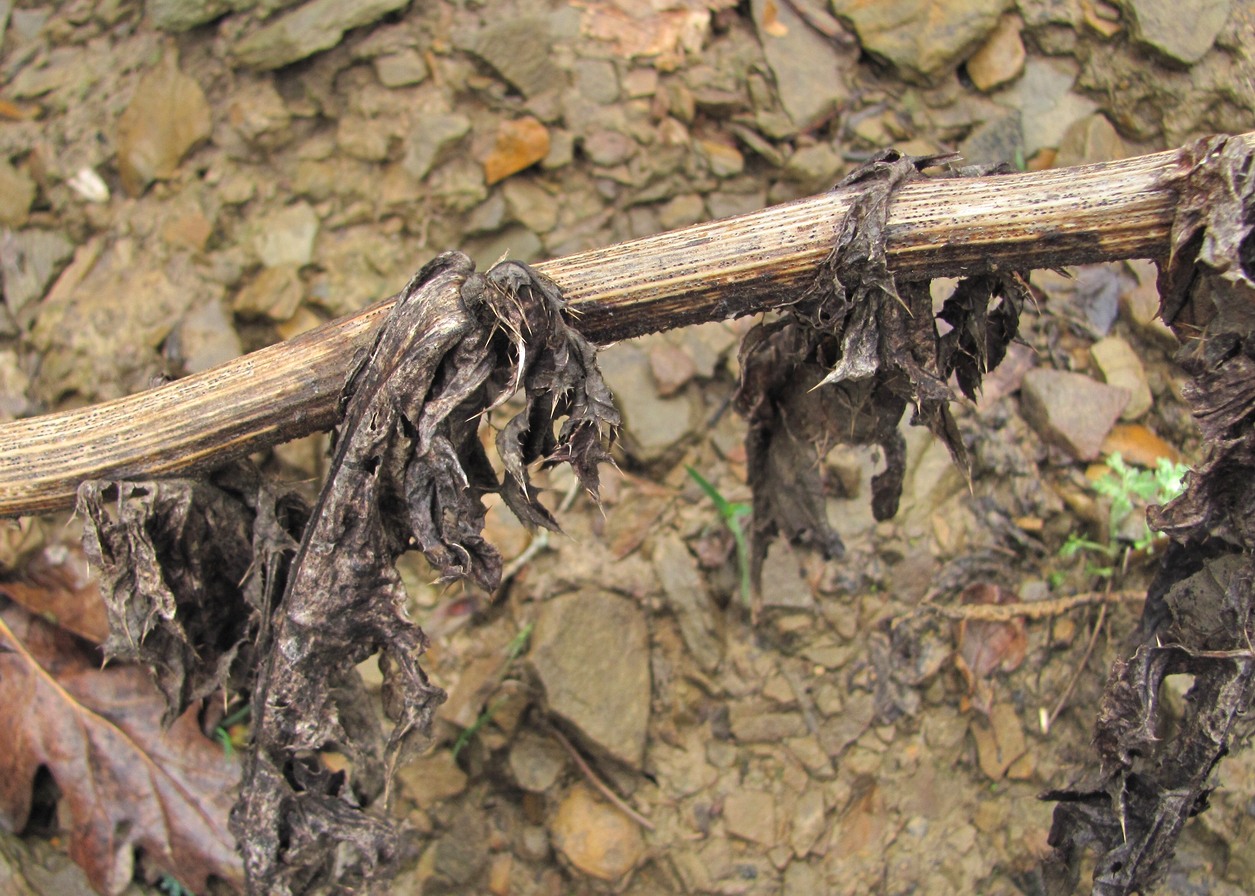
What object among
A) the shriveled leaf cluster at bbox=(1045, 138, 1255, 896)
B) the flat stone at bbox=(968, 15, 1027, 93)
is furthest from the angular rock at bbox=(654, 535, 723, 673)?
the flat stone at bbox=(968, 15, 1027, 93)

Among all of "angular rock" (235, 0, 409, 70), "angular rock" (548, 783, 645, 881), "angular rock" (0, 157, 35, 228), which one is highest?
"angular rock" (235, 0, 409, 70)

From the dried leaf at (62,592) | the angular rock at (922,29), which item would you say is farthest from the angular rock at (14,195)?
the angular rock at (922,29)

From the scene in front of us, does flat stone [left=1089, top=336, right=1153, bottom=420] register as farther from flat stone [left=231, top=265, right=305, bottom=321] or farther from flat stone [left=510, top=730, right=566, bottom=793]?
flat stone [left=231, top=265, right=305, bottom=321]

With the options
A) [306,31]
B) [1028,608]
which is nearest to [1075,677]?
[1028,608]

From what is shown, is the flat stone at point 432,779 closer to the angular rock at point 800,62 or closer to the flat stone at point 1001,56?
the angular rock at point 800,62

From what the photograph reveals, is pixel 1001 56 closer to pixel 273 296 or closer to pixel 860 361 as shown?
pixel 860 361

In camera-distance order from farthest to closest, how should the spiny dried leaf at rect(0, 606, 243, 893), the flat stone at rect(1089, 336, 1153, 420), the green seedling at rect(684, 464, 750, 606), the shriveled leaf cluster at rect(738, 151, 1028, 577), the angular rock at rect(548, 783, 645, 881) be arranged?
the flat stone at rect(1089, 336, 1153, 420)
the green seedling at rect(684, 464, 750, 606)
the angular rock at rect(548, 783, 645, 881)
the spiny dried leaf at rect(0, 606, 243, 893)
the shriveled leaf cluster at rect(738, 151, 1028, 577)

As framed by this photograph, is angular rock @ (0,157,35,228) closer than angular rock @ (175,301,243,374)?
No
